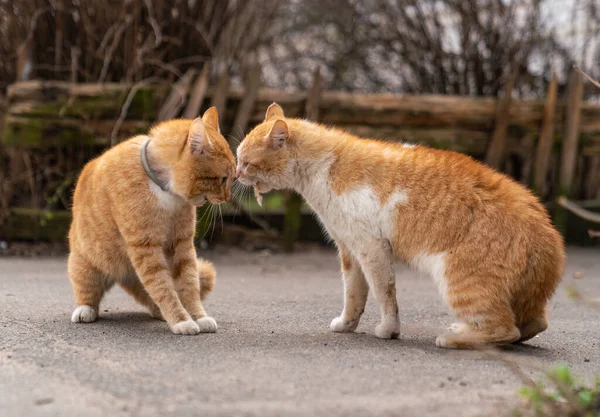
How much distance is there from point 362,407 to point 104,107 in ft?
19.0

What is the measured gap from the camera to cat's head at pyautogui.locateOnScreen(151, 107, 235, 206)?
4.43 metres

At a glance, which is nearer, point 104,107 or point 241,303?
point 241,303

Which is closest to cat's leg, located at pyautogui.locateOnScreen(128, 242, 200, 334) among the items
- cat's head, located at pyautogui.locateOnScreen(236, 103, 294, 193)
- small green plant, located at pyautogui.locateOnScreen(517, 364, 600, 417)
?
cat's head, located at pyautogui.locateOnScreen(236, 103, 294, 193)

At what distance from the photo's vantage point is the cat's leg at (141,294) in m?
4.82

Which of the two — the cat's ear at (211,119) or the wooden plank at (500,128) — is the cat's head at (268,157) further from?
the wooden plank at (500,128)

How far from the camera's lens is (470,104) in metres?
8.61

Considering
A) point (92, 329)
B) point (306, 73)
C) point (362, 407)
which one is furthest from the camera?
point (306, 73)

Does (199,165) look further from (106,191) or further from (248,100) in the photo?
(248,100)

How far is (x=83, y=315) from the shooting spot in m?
4.59

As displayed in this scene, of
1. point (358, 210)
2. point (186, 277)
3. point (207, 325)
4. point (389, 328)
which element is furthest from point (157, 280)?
point (389, 328)

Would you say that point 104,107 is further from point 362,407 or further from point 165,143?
point 362,407

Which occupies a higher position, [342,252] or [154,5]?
[154,5]

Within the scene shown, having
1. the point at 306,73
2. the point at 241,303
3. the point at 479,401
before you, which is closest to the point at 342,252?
the point at 241,303

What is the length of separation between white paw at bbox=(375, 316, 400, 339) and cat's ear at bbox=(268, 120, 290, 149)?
1.19m
